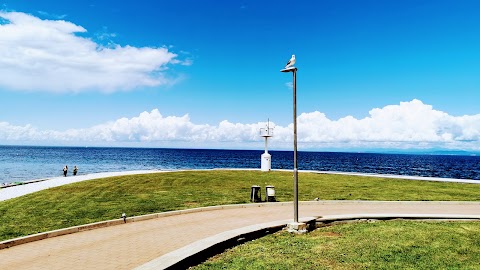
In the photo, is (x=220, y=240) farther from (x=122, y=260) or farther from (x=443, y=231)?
(x=443, y=231)

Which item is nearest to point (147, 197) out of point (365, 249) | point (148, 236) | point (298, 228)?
point (148, 236)

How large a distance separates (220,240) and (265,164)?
1036 inches

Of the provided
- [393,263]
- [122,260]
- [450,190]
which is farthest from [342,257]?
[450,190]

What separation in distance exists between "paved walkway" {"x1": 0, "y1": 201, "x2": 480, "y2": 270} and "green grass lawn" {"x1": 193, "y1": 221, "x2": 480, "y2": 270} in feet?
5.75

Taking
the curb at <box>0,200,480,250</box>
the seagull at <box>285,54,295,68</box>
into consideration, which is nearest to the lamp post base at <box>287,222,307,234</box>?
the curb at <box>0,200,480,250</box>

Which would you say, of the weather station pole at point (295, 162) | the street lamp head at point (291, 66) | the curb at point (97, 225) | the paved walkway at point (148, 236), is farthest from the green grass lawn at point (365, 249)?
the street lamp head at point (291, 66)

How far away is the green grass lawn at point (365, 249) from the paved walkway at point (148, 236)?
1751mm

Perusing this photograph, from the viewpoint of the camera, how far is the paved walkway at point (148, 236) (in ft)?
26.4

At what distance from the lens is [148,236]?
402 inches

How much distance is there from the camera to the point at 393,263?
7.74 meters

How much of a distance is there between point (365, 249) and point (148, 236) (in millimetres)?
5985

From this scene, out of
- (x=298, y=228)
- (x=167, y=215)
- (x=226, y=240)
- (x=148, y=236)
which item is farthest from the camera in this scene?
(x=167, y=215)

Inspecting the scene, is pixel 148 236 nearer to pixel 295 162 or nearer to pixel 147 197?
pixel 295 162

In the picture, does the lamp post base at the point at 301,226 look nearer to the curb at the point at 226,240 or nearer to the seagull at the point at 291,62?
the curb at the point at 226,240
